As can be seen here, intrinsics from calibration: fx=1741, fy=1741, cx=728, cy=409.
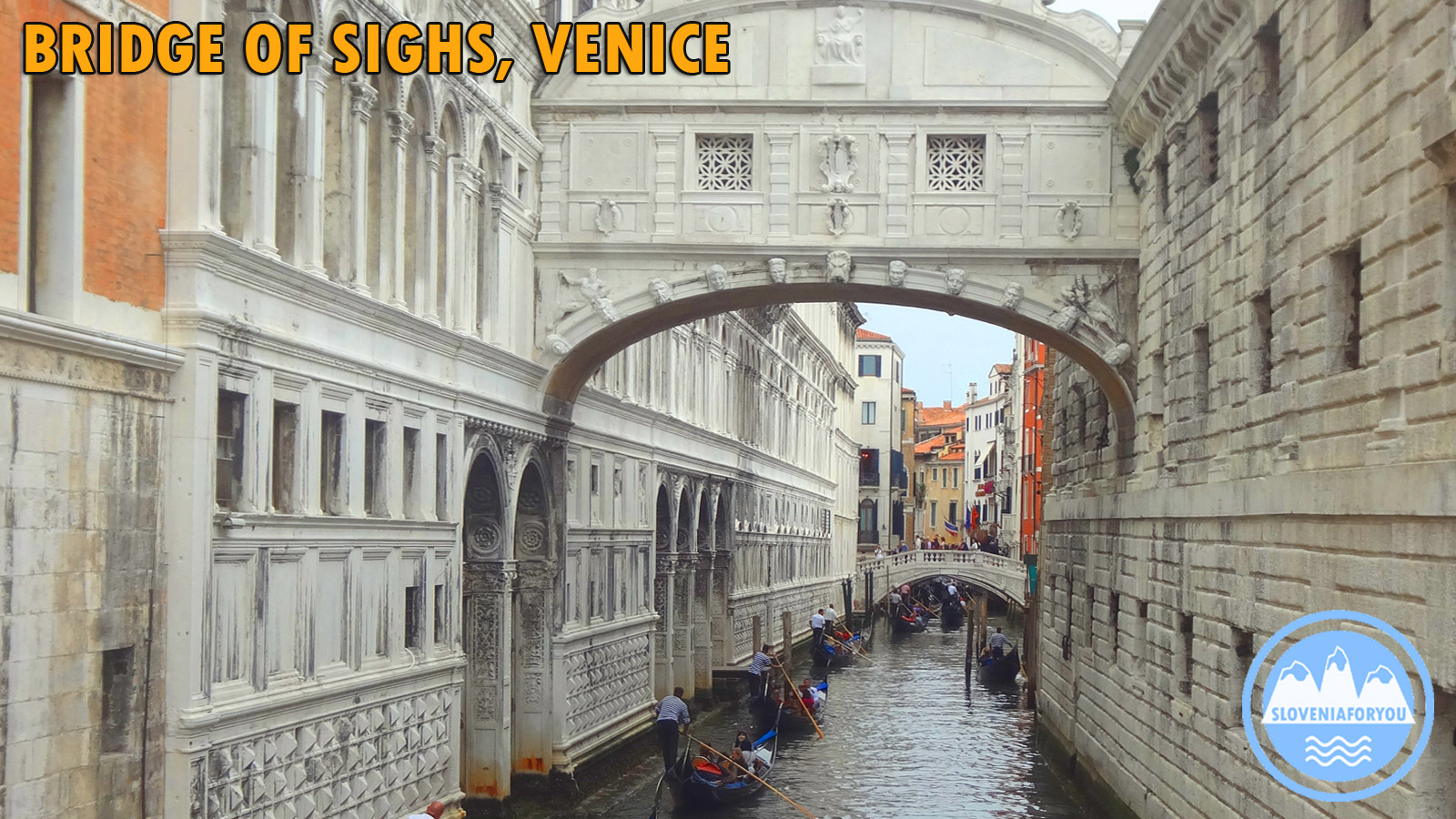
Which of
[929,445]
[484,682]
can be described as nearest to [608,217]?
[484,682]

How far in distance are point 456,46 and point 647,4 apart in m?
2.86

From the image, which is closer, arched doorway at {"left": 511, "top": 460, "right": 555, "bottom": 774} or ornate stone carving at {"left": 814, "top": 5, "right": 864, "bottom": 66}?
ornate stone carving at {"left": 814, "top": 5, "right": 864, "bottom": 66}

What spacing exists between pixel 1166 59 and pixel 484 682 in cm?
841

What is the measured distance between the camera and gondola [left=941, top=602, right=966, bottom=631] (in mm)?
53531

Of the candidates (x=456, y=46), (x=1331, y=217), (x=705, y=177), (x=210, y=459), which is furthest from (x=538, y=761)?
(x=1331, y=217)

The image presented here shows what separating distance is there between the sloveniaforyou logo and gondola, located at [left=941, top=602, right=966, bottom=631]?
42351 mm

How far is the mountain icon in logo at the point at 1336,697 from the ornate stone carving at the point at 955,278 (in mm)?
6699

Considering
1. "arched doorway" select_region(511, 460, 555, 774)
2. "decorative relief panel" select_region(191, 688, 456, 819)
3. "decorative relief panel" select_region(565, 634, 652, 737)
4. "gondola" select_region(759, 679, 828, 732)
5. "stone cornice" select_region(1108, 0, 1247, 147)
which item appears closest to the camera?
"decorative relief panel" select_region(191, 688, 456, 819)

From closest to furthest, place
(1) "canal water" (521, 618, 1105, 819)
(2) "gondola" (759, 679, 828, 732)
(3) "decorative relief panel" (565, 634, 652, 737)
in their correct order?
1. (1) "canal water" (521, 618, 1105, 819)
2. (3) "decorative relief panel" (565, 634, 652, 737)
3. (2) "gondola" (759, 679, 828, 732)

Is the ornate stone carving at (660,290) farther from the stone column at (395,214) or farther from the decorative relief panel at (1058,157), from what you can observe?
the stone column at (395,214)

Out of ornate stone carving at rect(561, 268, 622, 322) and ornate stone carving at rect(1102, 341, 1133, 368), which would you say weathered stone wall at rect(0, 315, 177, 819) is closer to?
ornate stone carving at rect(561, 268, 622, 322)

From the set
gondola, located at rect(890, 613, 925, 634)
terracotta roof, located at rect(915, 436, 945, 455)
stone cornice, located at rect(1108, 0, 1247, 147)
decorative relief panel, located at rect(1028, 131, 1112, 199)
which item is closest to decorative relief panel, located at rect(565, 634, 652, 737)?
decorative relief panel, located at rect(1028, 131, 1112, 199)

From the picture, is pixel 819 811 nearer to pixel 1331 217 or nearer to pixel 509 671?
pixel 509 671

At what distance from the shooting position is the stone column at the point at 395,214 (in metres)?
13.5
